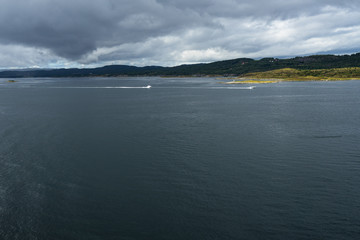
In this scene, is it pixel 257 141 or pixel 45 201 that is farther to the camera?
pixel 257 141

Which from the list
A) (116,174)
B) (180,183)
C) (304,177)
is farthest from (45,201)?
(304,177)

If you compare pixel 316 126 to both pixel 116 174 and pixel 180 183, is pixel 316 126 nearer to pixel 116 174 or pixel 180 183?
pixel 180 183

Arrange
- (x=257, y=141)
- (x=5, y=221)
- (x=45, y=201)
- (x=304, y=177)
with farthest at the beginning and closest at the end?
(x=257, y=141)
(x=304, y=177)
(x=45, y=201)
(x=5, y=221)

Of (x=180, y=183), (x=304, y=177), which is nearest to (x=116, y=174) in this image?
(x=180, y=183)

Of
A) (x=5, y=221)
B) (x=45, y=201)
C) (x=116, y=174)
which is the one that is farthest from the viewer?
(x=116, y=174)

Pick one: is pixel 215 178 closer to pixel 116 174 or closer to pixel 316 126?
pixel 116 174

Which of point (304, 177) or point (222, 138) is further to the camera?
point (222, 138)

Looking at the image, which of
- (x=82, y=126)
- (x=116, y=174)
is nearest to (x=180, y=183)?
(x=116, y=174)

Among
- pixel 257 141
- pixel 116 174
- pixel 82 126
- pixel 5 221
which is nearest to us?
pixel 5 221

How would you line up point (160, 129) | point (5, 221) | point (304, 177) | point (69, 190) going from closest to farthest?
point (5, 221), point (69, 190), point (304, 177), point (160, 129)
